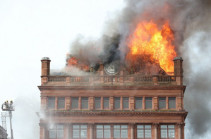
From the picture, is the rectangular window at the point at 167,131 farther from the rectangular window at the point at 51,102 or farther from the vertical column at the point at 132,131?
the rectangular window at the point at 51,102

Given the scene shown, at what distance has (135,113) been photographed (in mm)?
91688

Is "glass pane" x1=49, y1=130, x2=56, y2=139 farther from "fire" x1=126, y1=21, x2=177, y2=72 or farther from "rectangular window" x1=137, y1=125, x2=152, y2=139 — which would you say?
"fire" x1=126, y1=21, x2=177, y2=72

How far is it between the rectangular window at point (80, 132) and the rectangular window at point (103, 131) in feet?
5.78

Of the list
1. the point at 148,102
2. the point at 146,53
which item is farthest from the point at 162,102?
the point at 146,53

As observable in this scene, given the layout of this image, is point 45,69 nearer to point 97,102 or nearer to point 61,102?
point 61,102

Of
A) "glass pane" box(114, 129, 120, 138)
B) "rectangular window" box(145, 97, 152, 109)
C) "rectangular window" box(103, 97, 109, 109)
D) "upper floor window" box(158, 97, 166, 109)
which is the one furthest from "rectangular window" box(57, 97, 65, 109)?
"upper floor window" box(158, 97, 166, 109)

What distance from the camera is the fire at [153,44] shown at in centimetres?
9694

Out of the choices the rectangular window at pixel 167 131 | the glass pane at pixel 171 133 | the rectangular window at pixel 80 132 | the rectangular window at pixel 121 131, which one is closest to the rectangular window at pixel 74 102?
the rectangular window at pixel 80 132

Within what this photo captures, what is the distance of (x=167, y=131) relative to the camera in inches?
3602

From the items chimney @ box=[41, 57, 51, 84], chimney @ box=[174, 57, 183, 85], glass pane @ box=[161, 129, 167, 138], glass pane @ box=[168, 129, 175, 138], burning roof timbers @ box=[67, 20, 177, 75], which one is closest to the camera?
glass pane @ box=[168, 129, 175, 138]

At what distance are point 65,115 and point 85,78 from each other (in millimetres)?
5881

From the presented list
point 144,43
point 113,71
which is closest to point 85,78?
point 113,71

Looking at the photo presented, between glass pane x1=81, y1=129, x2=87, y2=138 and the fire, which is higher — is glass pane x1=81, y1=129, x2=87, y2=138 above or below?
below

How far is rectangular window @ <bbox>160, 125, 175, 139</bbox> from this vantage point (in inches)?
3595
